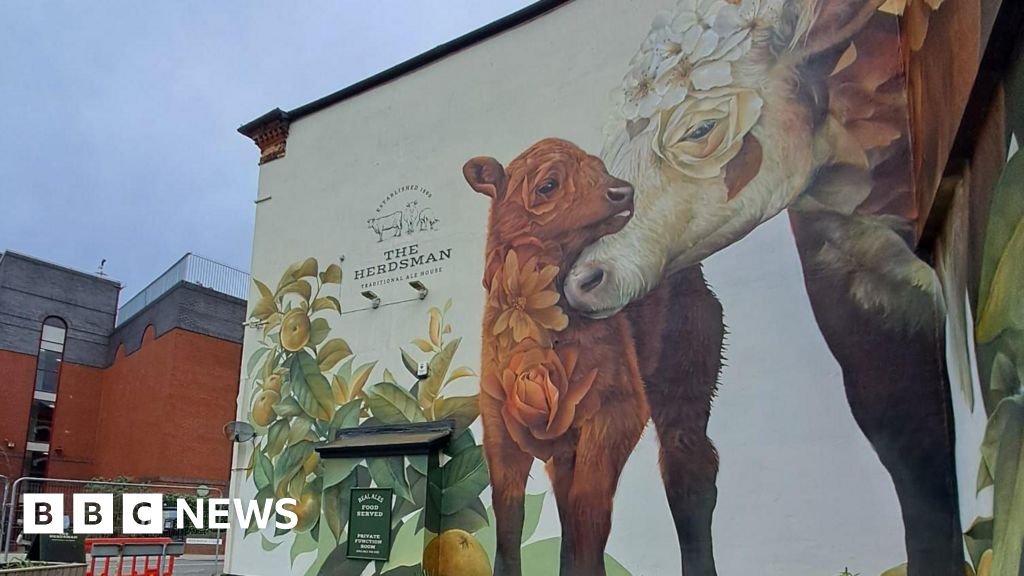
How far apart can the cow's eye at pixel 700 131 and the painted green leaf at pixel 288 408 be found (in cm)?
649

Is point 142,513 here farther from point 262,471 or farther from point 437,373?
point 437,373

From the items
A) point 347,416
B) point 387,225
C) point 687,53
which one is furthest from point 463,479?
point 687,53

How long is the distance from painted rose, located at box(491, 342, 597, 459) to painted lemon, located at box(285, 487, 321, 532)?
126 inches

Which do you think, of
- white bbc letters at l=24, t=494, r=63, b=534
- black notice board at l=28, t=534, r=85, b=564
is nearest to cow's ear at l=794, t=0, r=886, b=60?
black notice board at l=28, t=534, r=85, b=564

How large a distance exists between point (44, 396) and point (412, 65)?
2617 cm

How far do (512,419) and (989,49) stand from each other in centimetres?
599

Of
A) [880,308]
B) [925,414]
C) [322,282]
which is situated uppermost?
[322,282]

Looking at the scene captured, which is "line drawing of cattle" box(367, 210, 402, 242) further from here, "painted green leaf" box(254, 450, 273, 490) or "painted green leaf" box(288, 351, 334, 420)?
"painted green leaf" box(254, 450, 273, 490)

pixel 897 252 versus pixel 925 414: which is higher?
pixel 897 252

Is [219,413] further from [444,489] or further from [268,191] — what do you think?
[444,489]

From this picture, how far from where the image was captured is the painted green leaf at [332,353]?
10.7 meters

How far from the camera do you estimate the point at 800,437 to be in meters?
6.82

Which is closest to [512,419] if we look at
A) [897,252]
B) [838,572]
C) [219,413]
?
[838,572]

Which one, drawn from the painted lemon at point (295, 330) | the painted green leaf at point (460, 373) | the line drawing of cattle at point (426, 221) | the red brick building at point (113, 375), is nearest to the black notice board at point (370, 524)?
the painted green leaf at point (460, 373)
